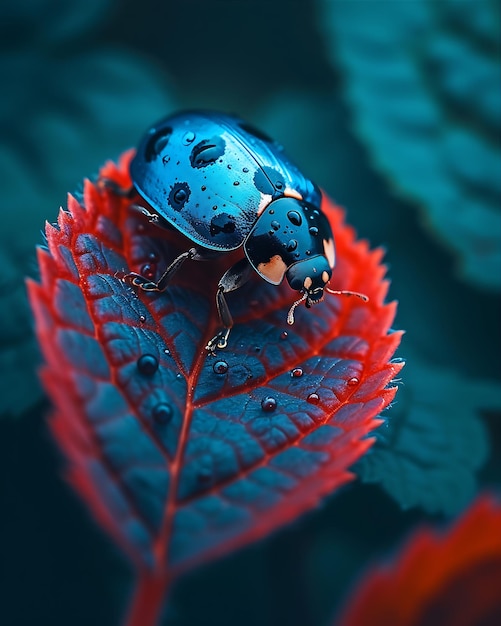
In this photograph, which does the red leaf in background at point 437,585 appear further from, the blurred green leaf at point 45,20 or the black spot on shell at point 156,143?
the blurred green leaf at point 45,20

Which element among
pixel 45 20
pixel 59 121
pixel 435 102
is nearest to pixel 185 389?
pixel 59 121

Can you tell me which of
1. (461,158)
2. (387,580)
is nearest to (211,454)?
(387,580)

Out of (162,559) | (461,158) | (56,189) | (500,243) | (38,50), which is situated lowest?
(162,559)

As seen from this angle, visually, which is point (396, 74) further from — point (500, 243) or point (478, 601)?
point (478, 601)

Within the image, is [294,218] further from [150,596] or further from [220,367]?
[150,596]

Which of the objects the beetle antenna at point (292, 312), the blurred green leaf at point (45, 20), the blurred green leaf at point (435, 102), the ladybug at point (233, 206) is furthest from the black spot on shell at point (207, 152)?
the blurred green leaf at point (45, 20)
